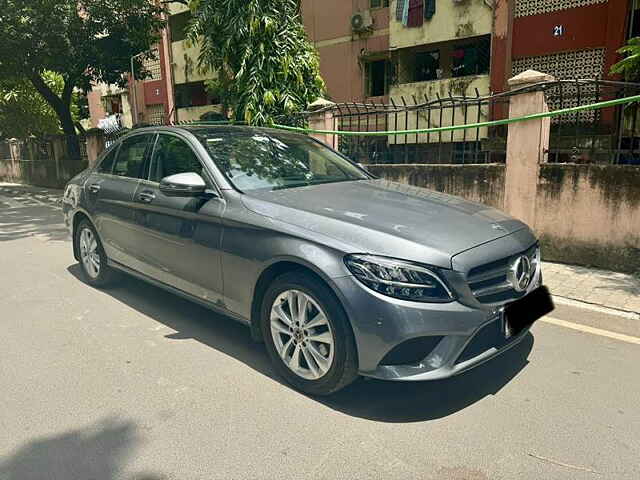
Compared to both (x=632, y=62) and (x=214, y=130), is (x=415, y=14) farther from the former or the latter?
(x=214, y=130)

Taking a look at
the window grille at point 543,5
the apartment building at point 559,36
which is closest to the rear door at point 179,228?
the apartment building at point 559,36

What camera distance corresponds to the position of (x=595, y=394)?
294cm

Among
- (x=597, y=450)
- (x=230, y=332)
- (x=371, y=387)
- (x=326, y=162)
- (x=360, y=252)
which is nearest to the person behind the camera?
(x=597, y=450)

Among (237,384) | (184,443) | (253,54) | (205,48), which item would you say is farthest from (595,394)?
(205,48)

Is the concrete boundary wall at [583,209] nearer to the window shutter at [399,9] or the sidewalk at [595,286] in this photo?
the sidewalk at [595,286]

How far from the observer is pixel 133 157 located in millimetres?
4461

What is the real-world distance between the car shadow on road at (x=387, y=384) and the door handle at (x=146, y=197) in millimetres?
988

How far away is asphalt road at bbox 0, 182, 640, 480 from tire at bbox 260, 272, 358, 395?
0.15 metres

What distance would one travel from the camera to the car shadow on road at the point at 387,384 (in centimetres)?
279

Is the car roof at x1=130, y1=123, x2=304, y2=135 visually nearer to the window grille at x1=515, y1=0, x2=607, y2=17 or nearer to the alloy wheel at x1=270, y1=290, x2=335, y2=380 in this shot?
the alloy wheel at x1=270, y1=290, x2=335, y2=380

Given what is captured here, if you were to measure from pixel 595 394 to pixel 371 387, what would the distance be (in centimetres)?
132

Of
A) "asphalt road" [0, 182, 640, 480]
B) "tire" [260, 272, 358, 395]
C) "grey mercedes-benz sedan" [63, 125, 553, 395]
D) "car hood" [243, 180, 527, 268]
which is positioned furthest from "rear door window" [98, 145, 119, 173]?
"tire" [260, 272, 358, 395]

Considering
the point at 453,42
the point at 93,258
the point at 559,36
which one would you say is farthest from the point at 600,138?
the point at 453,42

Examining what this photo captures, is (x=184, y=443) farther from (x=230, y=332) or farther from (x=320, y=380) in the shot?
(x=230, y=332)
